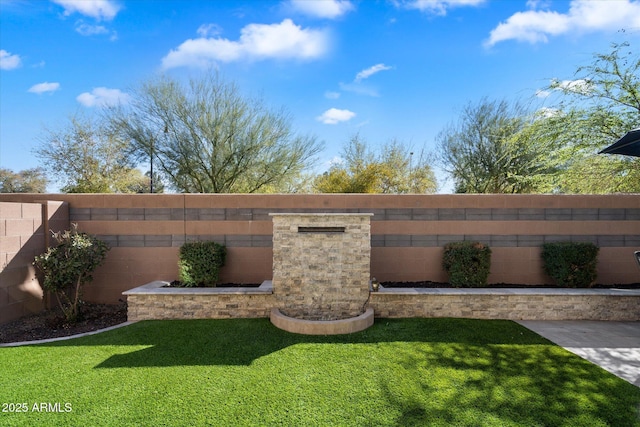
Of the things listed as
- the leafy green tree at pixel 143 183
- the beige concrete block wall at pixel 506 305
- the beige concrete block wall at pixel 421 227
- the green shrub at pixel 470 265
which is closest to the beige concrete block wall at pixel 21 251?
the beige concrete block wall at pixel 421 227

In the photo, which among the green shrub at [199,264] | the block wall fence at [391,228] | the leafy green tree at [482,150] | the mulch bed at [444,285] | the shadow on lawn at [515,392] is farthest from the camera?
the leafy green tree at [482,150]

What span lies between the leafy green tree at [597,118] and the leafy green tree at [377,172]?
9155 millimetres

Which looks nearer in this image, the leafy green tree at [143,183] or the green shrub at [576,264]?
the green shrub at [576,264]

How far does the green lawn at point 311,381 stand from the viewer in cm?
296

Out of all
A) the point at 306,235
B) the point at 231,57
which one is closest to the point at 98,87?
the point at 231,57

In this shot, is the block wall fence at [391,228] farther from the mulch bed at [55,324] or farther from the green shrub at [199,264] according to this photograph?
the mulch bed at [55,324]

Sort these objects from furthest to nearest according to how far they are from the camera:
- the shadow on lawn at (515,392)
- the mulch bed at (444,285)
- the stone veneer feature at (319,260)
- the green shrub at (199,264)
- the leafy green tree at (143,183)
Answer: the leafy green tree at (143,183), the mulch bed at (444,285), the green shrub at (199,264), the stone veneer feature at (319,260), the shadow on lawn at (515,392)

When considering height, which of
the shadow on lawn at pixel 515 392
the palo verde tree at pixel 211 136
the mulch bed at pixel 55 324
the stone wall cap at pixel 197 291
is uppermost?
the palo verde tree at pixel 211 136

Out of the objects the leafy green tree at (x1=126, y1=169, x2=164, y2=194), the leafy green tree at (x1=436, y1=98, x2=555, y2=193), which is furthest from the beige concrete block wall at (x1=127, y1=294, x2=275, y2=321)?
the leafy green tree at (x1=436, y1=98, x2=555, y2=193)

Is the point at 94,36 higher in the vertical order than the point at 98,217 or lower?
higher

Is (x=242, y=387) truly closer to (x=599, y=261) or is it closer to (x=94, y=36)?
(x=599, y=261)

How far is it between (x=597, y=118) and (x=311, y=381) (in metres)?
9.56

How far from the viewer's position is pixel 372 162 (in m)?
18.7

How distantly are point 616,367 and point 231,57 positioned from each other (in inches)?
527
